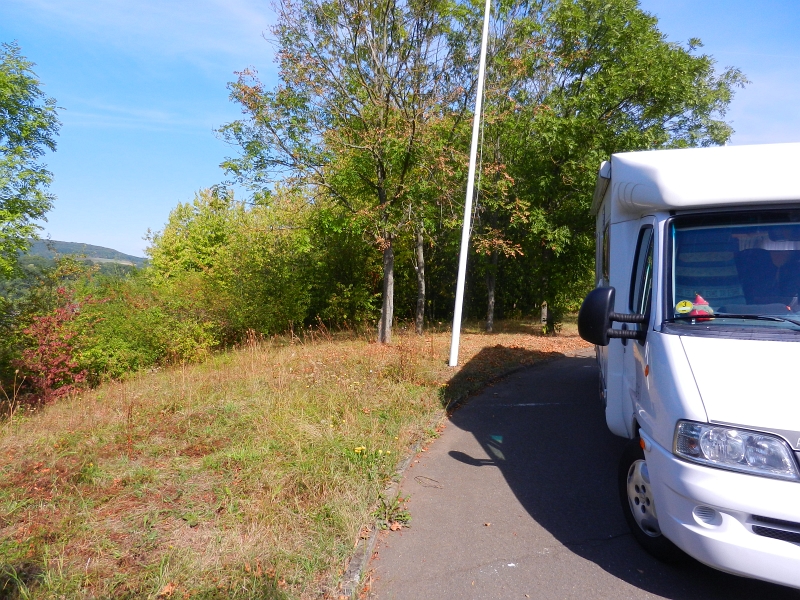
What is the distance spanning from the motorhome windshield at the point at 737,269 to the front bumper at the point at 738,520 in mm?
1159

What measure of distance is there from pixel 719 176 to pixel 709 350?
1.39 m

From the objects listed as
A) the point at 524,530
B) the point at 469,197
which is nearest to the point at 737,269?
the point at 524,530

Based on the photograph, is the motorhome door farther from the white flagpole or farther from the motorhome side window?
the white flagpole

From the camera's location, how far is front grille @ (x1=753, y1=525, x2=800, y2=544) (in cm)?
313

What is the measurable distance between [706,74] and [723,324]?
1753cm

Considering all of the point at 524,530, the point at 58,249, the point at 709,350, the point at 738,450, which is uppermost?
the point at 58,249

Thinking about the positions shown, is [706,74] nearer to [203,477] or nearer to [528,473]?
[528,473]

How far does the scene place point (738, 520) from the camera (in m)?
3.24

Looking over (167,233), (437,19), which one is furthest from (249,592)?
(167,233)

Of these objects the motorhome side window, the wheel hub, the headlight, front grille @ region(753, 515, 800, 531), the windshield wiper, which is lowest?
the wheel hub

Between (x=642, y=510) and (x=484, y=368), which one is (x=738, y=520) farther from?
(x=484, y=368)

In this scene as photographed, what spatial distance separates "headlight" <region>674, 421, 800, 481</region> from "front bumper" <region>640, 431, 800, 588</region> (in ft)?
0.15

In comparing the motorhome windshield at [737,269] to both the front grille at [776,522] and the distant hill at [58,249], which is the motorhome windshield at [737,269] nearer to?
the front grille at [776,522]

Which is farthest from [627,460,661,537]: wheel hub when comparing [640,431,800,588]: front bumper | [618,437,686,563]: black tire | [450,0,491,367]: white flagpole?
[450,0,491,367]: white flagpole
